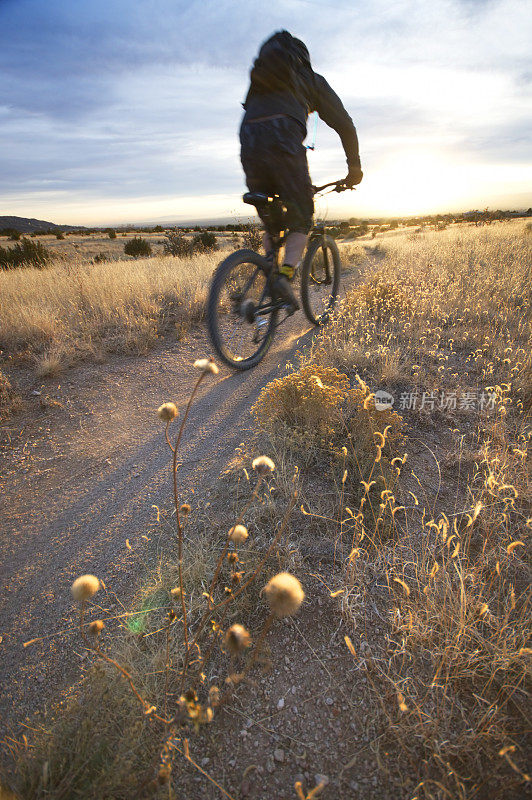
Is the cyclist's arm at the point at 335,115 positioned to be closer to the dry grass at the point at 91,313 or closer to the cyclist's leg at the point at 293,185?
the cyclist's leg at the point at 293,185

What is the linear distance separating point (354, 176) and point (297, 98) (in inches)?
54.8

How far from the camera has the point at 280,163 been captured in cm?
302

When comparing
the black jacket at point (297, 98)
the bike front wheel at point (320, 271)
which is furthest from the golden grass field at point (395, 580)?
the black jacket at point (297, 98)

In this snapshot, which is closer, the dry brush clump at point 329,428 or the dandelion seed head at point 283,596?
the dandelion seed head at point 283,596

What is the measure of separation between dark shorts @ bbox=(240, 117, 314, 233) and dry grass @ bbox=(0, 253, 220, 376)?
2.25 meters

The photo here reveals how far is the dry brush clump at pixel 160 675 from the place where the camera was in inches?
40.4

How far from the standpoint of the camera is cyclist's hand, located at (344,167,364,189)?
4129 mm

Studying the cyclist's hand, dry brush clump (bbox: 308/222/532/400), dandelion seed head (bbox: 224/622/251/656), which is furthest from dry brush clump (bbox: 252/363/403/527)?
the cyclist's hand

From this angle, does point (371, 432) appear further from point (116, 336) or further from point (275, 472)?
point (116, 336)

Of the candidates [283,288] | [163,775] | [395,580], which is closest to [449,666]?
[395,580]

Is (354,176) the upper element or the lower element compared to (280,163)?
upper

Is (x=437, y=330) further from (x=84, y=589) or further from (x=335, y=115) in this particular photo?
(x=84, y=589)

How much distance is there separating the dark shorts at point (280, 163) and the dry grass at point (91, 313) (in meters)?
2.25

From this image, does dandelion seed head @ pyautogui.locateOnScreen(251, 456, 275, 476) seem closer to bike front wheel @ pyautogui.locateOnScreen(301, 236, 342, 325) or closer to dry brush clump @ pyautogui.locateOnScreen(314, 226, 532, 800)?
dry brush clump @ pyautogui.locateOnScreen(314, 226, 532, 800)
